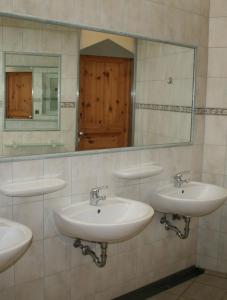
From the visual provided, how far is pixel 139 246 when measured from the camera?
305 cm

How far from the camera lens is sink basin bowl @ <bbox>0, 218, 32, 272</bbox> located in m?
1.67

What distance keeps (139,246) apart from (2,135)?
1.42 meters

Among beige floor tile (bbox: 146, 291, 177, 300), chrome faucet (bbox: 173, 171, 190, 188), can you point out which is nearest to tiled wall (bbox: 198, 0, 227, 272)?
chrome faucet (bbox: 173, 171, 190, 188)

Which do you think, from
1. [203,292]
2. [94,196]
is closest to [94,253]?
[94,196]

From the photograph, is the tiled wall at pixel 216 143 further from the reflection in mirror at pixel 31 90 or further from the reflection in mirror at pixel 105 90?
the reflection in mirror at pixel 31 90

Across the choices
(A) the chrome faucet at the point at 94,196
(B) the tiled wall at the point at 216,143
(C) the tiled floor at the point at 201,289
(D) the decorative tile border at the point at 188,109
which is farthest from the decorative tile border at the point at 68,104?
(C) the tiled floor at the point at 201,289

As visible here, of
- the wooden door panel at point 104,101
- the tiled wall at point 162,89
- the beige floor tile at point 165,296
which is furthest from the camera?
the beige floor tile at point 165,296

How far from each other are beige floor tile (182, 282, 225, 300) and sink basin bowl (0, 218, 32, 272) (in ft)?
5.80

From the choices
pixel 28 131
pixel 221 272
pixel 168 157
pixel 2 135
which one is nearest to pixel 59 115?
pixel 28 131

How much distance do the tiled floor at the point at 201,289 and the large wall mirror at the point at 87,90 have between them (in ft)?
3.89

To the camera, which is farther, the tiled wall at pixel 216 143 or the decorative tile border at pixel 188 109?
the tiled wall at pixel 216 143

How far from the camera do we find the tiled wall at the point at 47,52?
2.21m

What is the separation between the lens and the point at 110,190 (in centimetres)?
277

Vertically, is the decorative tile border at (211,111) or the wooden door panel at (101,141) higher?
the decorative tile border at (211,111)
